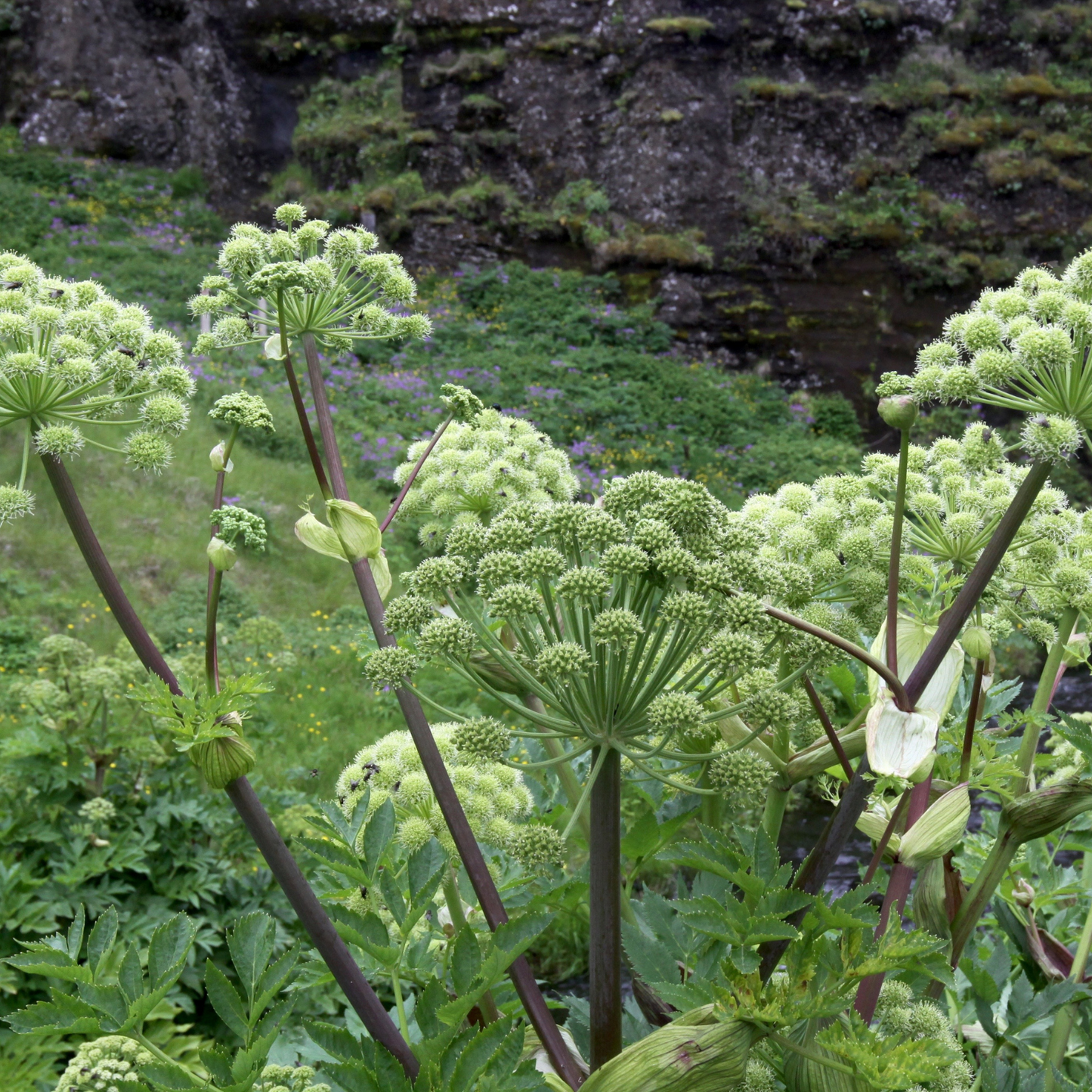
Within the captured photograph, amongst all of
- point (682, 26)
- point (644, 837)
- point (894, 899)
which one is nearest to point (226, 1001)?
point (644, 837)

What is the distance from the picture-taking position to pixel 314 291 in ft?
4.82

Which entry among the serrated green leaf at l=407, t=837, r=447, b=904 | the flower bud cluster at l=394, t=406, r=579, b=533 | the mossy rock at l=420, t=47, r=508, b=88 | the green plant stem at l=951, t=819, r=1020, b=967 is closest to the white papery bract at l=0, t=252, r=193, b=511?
the flower bud cluster at l=394, t=406, r=579, b=533

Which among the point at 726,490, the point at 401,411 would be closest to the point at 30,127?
the point at 401,411

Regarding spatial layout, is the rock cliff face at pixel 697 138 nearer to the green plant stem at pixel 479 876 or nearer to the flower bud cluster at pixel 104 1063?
the green plant stem at pixel 479 876

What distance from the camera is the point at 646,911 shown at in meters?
1.22

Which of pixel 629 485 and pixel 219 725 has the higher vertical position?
pixel 629 485

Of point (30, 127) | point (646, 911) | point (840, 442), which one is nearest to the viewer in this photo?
point (646, 911)

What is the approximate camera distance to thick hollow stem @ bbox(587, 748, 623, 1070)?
3.28 ft

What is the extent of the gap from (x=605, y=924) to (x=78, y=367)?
3.25ft

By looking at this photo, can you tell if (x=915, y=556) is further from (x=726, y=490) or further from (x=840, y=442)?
(x=840, y=442)

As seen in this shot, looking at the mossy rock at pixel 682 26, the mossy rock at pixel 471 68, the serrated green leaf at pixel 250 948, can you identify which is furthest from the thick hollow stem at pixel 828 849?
the mossy rock at pixel 471 68

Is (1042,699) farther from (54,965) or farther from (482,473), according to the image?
(54,965)

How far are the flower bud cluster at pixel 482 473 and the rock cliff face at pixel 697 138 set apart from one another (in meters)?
15.5

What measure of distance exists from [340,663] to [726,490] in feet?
21.3
